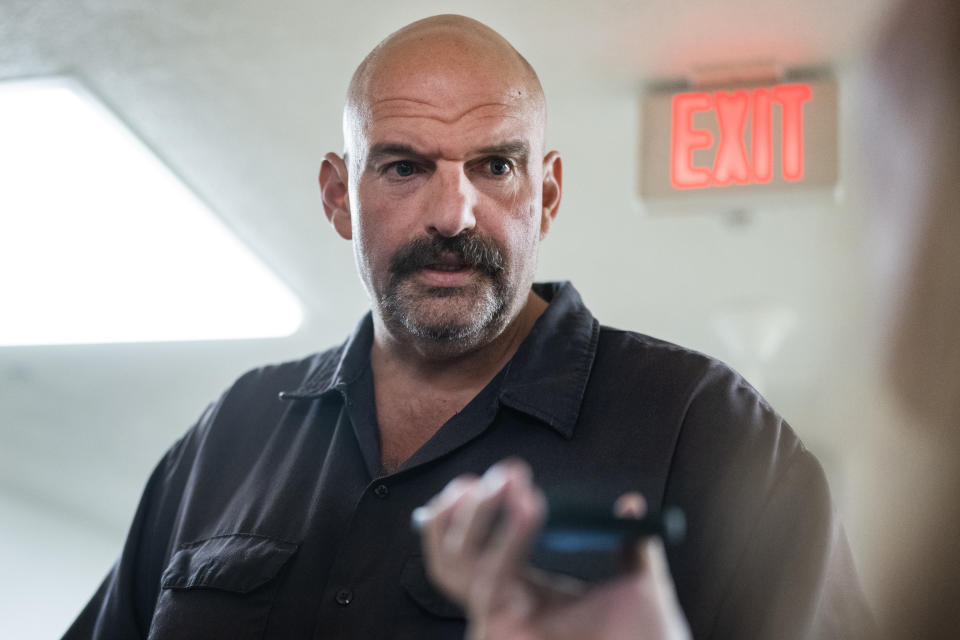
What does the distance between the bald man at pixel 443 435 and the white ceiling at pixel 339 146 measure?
1.78ft

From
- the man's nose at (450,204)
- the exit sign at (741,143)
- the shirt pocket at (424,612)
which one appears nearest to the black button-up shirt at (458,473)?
the shirt pocket at (424,612)

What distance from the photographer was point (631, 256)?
4.24m

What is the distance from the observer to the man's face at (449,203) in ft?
5.23

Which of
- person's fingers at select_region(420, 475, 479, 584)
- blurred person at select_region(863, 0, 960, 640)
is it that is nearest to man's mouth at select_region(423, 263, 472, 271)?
person's fingers at select_region(420, 475, 479, 584)

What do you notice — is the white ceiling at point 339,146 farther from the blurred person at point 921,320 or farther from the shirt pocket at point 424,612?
the blurred person at point 921,320

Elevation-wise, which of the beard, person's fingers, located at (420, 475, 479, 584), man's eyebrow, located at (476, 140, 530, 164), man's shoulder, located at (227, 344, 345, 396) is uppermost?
man's eyebrow, located at (476, 140, 530, 164)

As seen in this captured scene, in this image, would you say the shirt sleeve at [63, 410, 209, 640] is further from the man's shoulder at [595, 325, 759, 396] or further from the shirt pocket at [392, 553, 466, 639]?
the man's shoulder at [595, 325, 759, 396]

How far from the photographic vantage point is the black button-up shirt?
4.25 feet

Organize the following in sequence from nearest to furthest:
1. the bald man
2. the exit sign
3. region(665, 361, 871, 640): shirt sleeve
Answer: region(665, 361, 871, 640): shirt sleeve, the bald man, the exit sign

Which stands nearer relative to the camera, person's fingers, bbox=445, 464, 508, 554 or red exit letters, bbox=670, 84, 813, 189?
person's fingers, bbox=445, 464, 508, 554

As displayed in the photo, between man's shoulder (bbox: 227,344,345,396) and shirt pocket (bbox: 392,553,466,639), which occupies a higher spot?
man's shoulder (bbox: 227,344,345,396)

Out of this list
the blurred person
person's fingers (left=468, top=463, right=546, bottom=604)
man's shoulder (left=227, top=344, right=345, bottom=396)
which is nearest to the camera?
the blurred person

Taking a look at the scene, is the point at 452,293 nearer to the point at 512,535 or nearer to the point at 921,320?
the point at 512,535

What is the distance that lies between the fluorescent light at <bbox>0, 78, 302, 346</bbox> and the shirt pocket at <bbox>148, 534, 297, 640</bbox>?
7.15 feet
